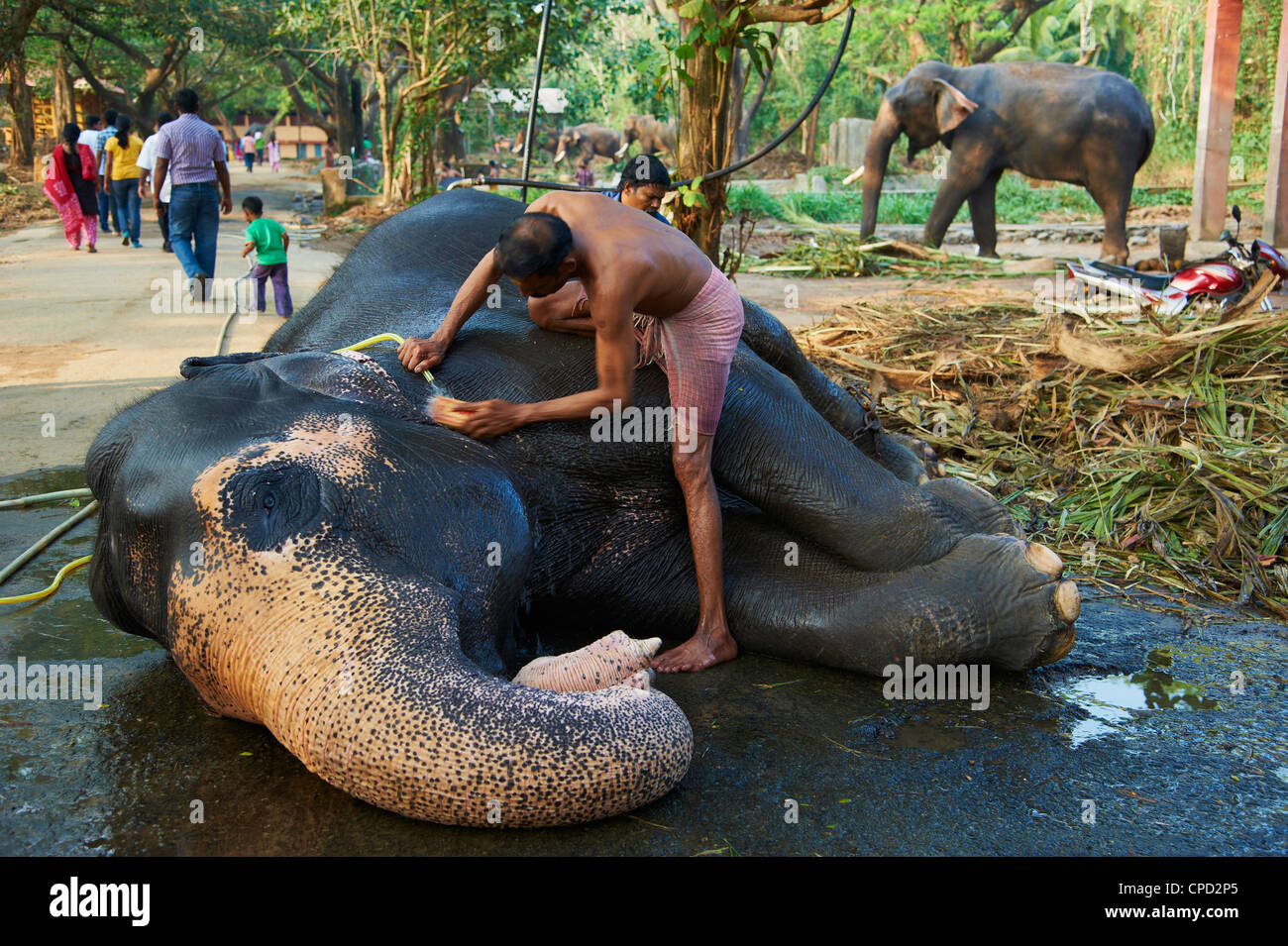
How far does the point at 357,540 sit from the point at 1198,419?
3.75 metres

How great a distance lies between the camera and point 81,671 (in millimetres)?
3051

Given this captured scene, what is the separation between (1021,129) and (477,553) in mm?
13264

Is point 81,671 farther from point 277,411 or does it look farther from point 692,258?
point 692,258

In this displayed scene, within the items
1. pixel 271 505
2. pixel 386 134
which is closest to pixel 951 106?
pixel 386 134

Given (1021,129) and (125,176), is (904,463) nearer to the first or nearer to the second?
(1021,129)

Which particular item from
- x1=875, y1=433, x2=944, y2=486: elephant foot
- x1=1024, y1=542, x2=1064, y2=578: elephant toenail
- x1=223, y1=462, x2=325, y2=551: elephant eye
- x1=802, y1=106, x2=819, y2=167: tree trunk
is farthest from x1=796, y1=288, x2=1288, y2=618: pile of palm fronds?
x1=802, y1=106, x2=819, y2=167: tree trunk

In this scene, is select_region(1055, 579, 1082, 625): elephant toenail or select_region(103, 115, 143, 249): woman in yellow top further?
select_region(103, 115, 143, 249): woman in yellow top

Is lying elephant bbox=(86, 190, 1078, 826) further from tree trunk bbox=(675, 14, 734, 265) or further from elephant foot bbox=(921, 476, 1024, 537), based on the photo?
tree trunk bbox=(675, 14, 734, 265)

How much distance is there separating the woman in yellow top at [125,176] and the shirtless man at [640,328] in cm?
1293

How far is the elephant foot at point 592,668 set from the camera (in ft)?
8.18

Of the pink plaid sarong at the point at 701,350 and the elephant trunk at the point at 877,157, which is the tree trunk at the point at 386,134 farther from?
the pink plaid sarong at the point at 701,350

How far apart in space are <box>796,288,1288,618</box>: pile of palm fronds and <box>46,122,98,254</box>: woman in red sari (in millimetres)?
11181

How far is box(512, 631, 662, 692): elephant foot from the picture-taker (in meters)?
2.49

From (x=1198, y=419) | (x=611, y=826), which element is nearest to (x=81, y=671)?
(x=611, y=826)
